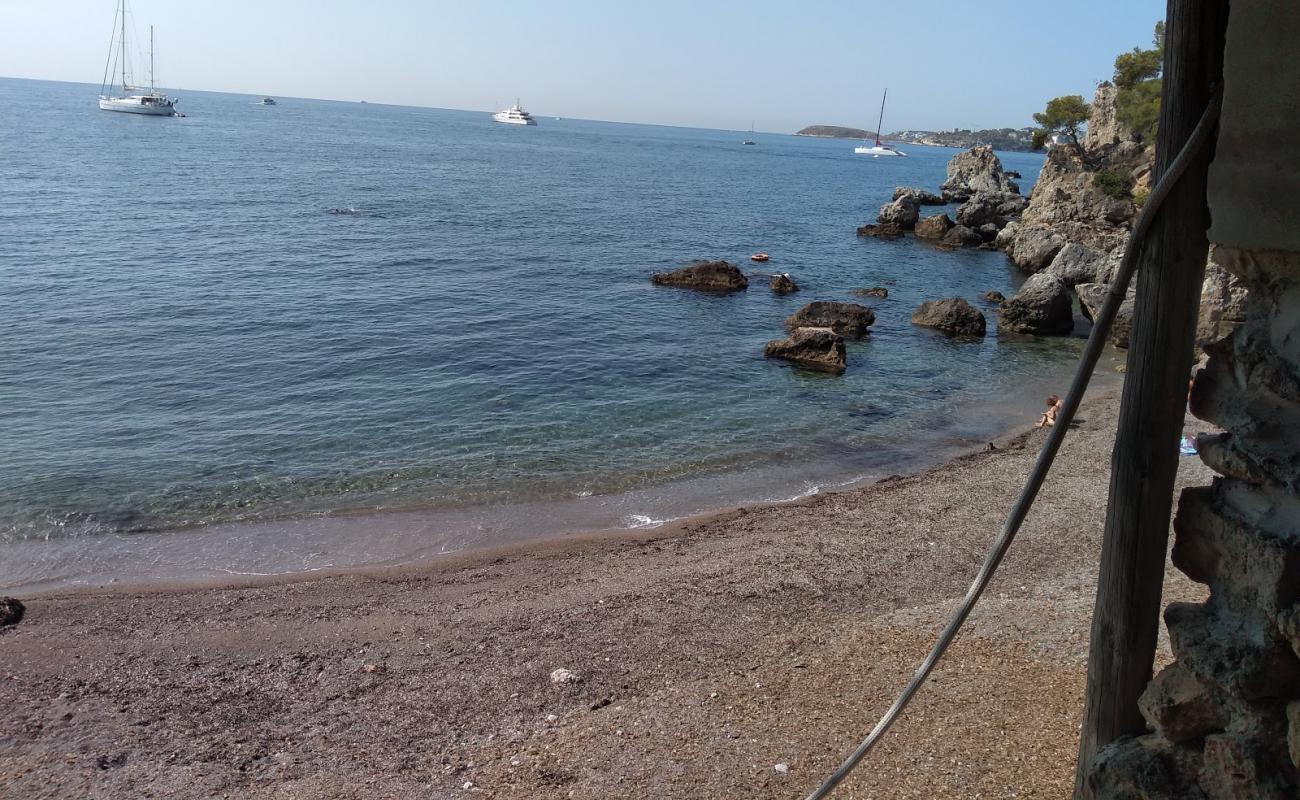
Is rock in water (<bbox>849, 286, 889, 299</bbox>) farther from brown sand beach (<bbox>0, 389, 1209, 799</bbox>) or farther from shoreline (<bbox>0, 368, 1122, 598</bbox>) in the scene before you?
brown sand beach (<bbox>0, 389, 1209, 799</bbox>)

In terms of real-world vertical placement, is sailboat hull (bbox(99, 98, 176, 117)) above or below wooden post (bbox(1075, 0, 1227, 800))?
above

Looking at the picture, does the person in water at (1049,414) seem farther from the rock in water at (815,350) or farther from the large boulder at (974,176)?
the large boulder at (974,176)

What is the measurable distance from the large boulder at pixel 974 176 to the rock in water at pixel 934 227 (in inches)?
905

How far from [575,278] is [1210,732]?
35.8 meters

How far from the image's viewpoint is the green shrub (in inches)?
1896

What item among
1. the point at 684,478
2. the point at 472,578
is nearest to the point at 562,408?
the point at 684,478

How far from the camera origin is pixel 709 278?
36938mm

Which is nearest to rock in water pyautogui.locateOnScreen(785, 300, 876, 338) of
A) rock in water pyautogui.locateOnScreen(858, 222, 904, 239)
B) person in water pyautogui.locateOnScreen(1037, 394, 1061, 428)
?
person in water pyautogui.locateOnScreen(1037, 394, 1061, 428)

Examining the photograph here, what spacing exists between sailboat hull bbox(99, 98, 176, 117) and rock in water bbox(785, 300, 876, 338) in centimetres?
13183

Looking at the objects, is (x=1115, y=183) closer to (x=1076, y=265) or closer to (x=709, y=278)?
(x=1076, y=265)

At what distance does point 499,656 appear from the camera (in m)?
10.1

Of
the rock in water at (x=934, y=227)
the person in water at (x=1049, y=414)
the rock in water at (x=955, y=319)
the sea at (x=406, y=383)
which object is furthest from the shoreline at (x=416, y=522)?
the rock in water at (x=934, y=227)

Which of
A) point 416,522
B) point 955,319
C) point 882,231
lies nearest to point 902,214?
point 882,231

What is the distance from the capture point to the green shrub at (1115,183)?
158 feet
